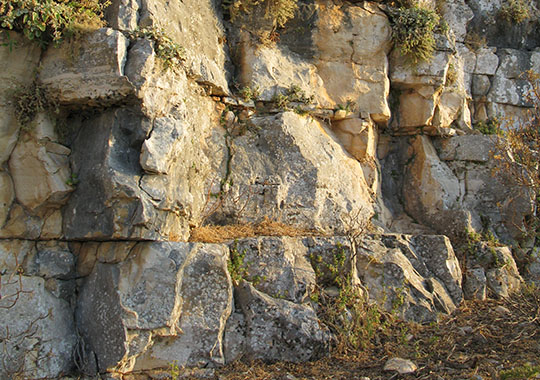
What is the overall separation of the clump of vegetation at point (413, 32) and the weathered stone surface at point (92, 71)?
470 centimetres

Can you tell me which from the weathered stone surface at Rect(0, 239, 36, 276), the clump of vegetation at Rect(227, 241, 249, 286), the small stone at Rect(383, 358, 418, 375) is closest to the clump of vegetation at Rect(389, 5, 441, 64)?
the clump of vegetation at Rect(227, 241, 249, 286)

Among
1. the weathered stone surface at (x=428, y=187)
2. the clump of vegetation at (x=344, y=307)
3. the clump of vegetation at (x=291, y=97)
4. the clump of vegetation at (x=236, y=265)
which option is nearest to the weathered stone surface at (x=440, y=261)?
the weathered stone surface at (x=428, y=187)

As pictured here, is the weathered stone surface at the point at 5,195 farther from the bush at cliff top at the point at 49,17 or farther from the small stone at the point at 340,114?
the small stone at the point at 340,114

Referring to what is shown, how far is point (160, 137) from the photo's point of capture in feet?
16.6

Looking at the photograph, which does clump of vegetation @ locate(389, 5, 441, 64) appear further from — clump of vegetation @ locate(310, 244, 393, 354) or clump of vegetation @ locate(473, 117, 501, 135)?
clump of vegetation @ locate(310, 244, 393, 354)

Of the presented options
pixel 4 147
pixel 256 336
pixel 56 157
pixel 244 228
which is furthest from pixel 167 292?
pixel 4 147

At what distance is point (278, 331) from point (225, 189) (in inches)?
84.8

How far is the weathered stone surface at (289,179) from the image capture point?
6438mm

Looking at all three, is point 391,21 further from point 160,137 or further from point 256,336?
point 256,336

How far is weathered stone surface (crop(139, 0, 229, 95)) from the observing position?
18.4 ft

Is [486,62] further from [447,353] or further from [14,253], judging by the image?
[14,253]

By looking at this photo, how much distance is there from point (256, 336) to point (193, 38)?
3.86 m

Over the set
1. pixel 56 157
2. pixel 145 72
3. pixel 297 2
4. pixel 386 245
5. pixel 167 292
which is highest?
pixel 297 2

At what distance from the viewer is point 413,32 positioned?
305 inches
